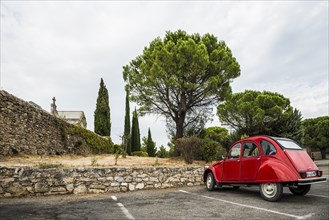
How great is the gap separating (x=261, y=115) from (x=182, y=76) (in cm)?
1182

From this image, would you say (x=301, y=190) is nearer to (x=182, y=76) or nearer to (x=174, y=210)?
(x=174, y=210)

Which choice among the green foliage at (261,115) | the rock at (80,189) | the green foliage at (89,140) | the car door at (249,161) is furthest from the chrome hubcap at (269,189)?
the green foliage at (261,115)

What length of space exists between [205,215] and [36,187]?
5510mm

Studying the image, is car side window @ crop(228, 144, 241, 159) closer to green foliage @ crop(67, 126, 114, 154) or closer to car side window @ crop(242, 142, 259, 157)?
car side window @ crop(242, 142, 259, 157)

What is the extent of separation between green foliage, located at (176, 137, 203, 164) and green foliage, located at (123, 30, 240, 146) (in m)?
Answer: 3.89

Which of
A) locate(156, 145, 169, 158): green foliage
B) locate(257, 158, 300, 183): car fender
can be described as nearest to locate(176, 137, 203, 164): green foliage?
locate(257, 158, 300, 183): car fender

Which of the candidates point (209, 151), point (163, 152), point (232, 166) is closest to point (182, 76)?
point (209, 151)

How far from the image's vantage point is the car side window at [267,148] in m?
6.34

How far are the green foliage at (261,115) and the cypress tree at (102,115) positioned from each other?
531 inches

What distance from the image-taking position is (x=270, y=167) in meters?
6.04

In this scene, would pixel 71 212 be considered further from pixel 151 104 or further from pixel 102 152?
pixel 102 152

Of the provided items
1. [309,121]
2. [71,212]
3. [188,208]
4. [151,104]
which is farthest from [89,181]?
[309,121]

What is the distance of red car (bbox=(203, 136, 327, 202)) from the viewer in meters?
5.79

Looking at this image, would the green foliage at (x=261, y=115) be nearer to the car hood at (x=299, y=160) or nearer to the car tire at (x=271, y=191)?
the car hood at (x=299, y=160)
